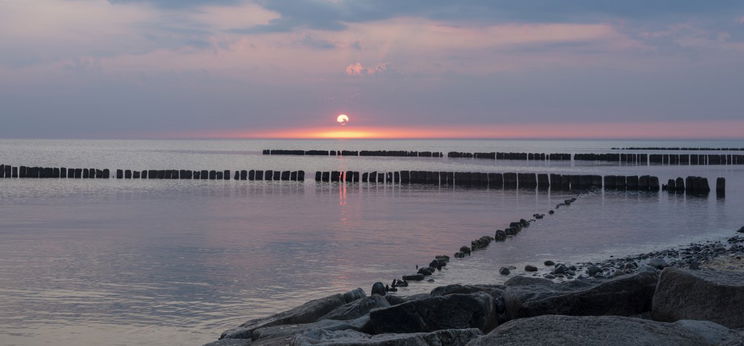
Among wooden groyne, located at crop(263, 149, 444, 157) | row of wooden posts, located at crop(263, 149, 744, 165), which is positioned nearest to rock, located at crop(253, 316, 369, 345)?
row of wooden posts, located at crop(263, 149, 744, 165)

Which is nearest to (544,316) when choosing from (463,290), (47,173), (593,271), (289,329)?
(289,329)

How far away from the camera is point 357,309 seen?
8.11 m

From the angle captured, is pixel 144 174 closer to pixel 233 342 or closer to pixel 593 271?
pixel 593 271

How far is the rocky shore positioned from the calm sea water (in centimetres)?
244

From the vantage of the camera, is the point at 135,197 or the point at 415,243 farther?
the point at 135,197

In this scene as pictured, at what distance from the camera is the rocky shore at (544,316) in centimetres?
511

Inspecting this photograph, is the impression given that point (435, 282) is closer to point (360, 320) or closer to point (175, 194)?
point (360, 320)

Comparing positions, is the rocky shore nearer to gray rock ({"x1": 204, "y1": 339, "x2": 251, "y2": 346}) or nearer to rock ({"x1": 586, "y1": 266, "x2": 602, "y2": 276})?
gray rock ({"x1": 204, "y1": 339, "x2": 251, "y2": 346})

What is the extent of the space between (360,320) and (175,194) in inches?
1131

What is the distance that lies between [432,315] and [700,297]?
2279 millimetres

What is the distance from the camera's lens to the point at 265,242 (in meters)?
18.2

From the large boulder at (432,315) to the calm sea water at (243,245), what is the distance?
3.29m

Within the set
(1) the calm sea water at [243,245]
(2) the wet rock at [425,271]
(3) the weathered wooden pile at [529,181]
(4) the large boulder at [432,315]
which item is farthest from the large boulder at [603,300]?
(3) the weathered wooden pile at [529,181]

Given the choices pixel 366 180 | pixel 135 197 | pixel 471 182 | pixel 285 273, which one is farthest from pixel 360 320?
pixel 366 180
